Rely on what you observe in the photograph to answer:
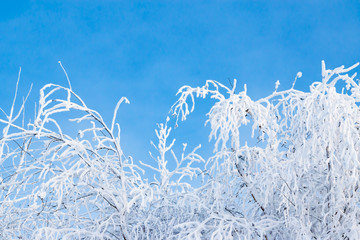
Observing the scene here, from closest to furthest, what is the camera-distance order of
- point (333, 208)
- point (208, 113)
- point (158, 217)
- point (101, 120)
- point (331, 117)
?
point (331, 117) < point (333, 208) < point (101, 120) < point (208, 113) < point (158, 217)

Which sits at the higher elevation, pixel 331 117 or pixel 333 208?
pixel 331 117

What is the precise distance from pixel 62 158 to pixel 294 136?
104 inches

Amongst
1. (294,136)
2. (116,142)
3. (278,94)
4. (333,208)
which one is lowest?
(333,208)

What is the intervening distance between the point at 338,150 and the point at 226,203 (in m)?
1.75

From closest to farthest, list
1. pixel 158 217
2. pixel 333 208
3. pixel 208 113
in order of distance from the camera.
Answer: pixel 333 208
pixel 208 113
pixel 158 217

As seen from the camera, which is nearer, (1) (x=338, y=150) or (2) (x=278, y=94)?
(1) (x=338, y=150)

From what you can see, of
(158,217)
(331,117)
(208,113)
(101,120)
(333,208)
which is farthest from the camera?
(158,217)

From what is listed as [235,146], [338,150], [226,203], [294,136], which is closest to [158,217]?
[226,203]

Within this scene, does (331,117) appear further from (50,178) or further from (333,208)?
(50,178)

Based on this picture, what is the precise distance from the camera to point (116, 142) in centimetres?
544

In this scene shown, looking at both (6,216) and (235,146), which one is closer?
(235,146)

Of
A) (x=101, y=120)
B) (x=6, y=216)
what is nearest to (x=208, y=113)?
(x=101, y=120)

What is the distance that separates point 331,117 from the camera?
452cm

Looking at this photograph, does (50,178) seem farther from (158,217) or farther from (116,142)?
(158,217)
